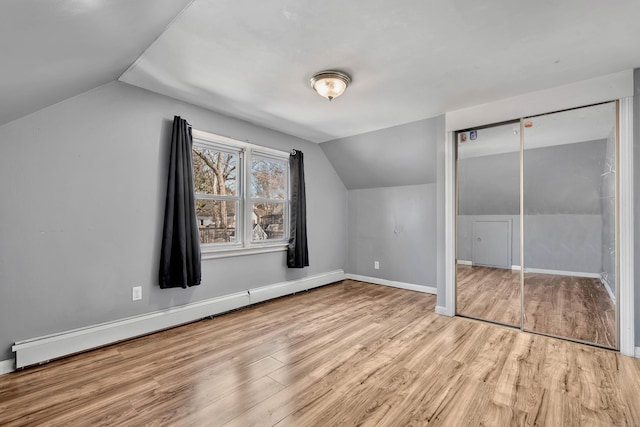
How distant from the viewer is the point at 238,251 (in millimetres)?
3602

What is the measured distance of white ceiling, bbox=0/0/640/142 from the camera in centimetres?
156

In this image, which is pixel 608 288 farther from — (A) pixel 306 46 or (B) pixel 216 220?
(B) pixel 216 220

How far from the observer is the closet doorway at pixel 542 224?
258 centimetres

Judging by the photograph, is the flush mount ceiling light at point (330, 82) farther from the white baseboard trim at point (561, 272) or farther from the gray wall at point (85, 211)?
the white baseboard trim at point (561, 272)

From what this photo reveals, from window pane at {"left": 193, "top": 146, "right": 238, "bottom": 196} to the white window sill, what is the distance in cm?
67

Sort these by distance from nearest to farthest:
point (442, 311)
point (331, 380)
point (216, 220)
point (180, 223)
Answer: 1. point (331, 380)
2. point (180, 223)
3. point (442, 311)
4. point (216, 220)

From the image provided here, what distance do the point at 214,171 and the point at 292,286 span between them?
6.25ft

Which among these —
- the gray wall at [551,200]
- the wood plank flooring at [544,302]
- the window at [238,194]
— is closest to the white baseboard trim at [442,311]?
the wood plank flooring at [544,302]

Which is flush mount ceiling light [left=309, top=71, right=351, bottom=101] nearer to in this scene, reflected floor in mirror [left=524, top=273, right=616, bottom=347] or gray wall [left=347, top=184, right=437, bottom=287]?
gray wall [left=347, top=184, right=437, bottom=287]

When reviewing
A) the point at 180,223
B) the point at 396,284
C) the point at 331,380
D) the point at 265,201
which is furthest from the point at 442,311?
the point at 180,223

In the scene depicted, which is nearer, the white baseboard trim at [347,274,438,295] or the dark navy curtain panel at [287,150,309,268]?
the dark navy curtain panel at [287,150,309,268]

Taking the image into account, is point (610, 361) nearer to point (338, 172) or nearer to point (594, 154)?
point (594, 154)

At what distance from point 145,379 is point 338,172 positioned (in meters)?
3.89

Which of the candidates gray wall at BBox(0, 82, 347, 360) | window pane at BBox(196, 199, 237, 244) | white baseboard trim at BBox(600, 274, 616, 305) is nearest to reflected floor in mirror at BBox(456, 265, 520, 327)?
white baseboard trim at BBox(600, 274, 616, 305)
